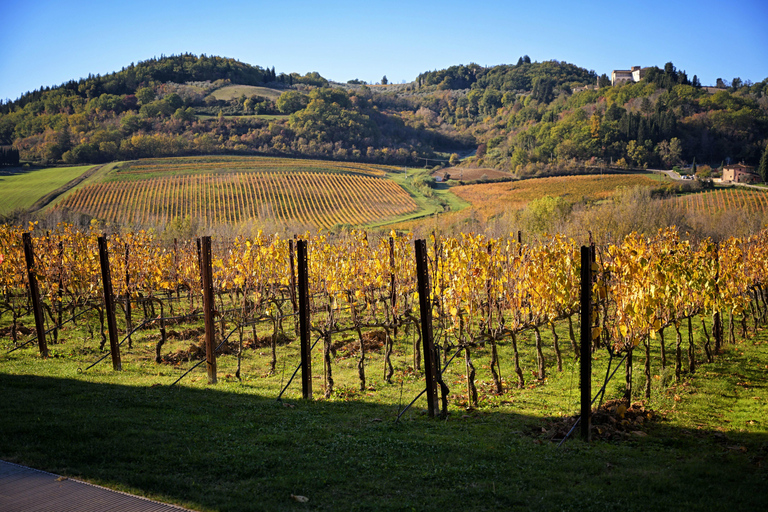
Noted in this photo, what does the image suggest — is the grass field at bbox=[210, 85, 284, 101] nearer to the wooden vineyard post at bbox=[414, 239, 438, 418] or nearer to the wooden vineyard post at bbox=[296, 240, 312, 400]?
the wooden vineyard post at bbox=[296, 240, 312, 400]

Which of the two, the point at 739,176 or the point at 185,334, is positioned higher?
the point at 739,176

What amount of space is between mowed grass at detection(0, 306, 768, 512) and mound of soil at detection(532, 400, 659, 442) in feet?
0.45

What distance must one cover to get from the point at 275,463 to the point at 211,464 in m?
0.66

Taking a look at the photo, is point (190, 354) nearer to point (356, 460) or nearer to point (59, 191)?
point (356, 460)

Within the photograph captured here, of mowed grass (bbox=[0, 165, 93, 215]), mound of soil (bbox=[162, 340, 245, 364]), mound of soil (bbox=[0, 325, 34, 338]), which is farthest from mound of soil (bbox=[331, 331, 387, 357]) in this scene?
mowed grass (bbox=[0, 165, 93, 215])

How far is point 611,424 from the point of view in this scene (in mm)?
6891

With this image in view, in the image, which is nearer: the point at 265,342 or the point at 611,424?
the point at 611,424

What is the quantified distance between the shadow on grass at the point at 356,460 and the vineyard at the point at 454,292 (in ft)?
4.14

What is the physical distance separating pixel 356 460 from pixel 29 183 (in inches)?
3220

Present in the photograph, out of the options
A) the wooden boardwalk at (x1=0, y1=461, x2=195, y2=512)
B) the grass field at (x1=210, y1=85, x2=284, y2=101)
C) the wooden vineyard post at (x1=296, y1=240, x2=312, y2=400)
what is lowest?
the wooden boardwalk at (x1=0, y1=461, x2=195, y2=512)

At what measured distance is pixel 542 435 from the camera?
676cm

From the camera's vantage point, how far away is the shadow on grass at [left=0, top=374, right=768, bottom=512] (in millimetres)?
4656

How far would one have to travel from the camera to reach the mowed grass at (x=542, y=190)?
222ft

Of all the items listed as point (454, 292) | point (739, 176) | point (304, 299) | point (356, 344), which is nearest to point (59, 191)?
point (356, 344)
